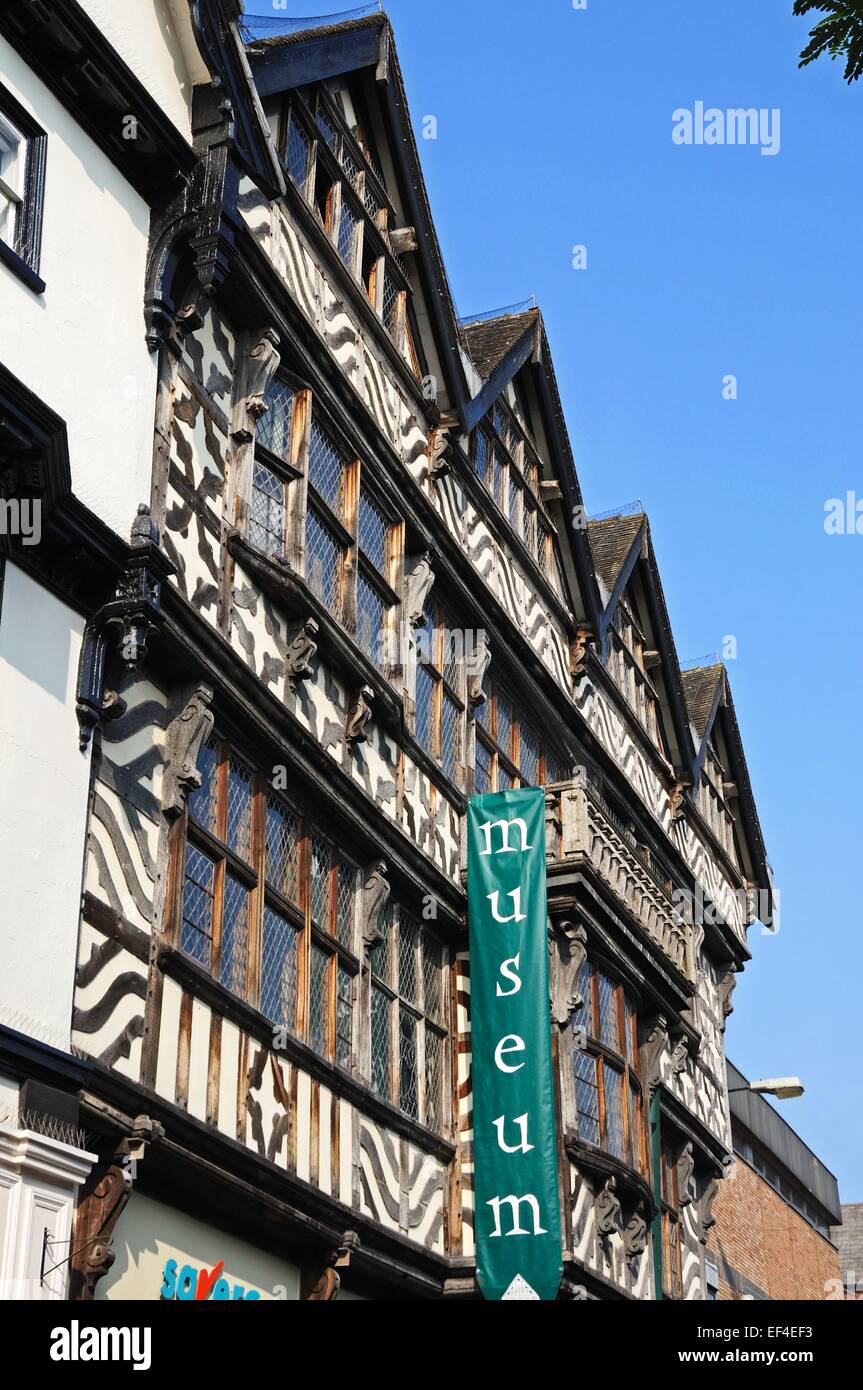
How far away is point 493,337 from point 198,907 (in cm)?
1169

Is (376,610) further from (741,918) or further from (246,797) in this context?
(741,918)

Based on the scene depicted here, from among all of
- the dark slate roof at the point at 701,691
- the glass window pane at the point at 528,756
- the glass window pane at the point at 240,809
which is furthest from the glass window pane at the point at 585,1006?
the dark slate roof at the point at 701,691

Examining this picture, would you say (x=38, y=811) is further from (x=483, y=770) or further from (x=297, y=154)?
(x=483, y=770)

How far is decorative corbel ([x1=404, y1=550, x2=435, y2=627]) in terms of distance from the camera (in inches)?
705

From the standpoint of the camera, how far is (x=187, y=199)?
43.9ft

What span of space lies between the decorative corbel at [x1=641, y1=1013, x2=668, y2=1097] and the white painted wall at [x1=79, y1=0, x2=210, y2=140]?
12.1m

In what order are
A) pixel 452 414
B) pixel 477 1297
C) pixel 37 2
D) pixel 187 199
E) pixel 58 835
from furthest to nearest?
pixel 452 414
pixel 477 1297
pixel 187 199
pixel 37 2
pixel 58 835

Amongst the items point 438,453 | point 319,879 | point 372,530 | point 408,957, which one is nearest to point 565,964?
point 408,957

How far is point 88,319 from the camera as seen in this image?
12.2m

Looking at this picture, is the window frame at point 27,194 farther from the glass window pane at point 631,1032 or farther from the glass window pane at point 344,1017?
the glass window pane at point 631,1032

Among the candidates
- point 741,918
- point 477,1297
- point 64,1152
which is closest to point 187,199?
point 64,1152

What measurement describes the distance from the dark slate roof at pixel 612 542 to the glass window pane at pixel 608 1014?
6918 mm

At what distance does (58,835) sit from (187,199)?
4.99m
